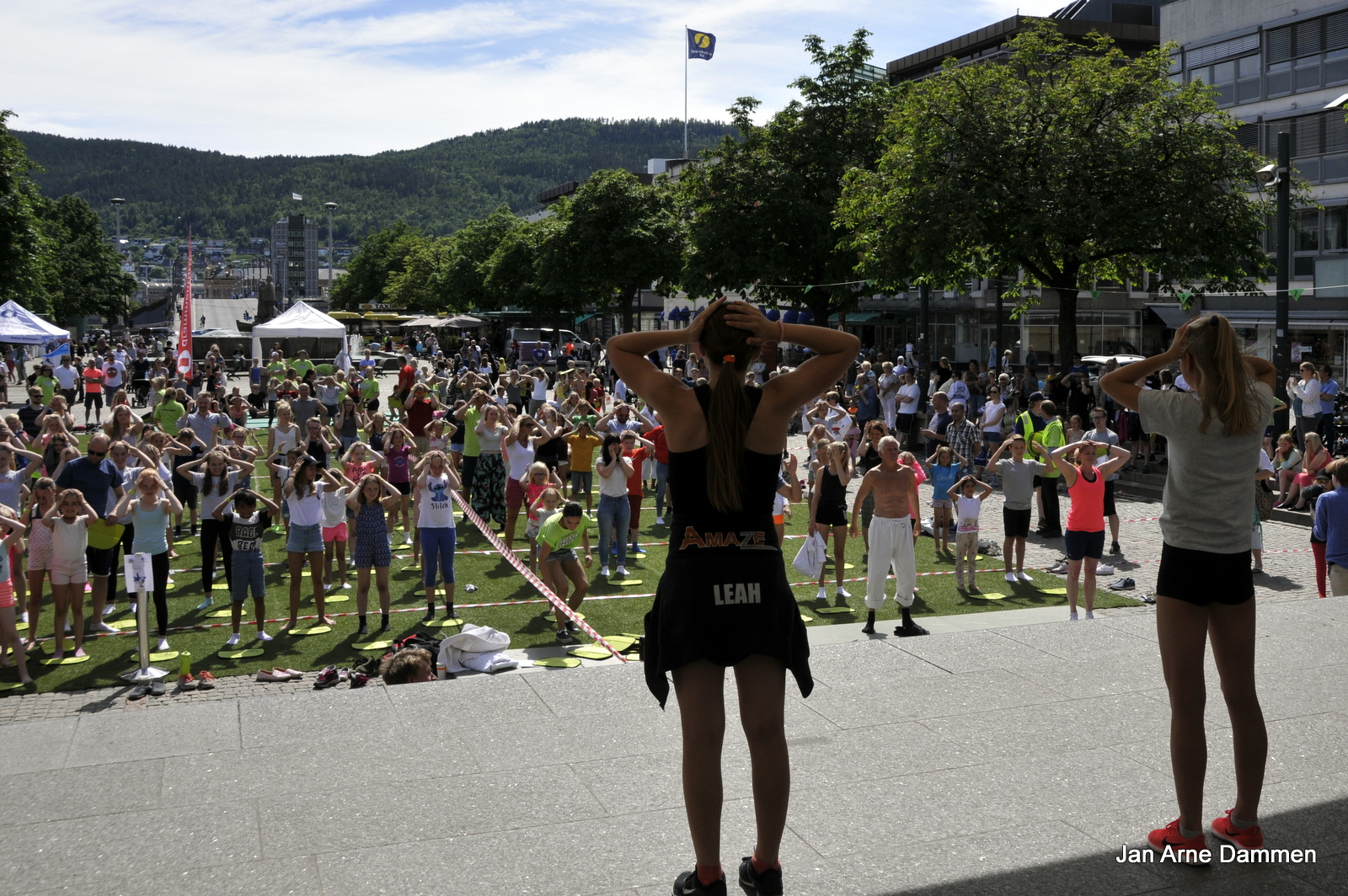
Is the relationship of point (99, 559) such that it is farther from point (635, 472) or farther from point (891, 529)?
point (891, 529)

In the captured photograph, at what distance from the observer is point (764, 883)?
133 inches

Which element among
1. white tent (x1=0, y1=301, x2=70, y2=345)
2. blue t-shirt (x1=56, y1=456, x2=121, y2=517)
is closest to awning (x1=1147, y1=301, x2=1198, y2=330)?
white tent (x1=0, y1=301, x2=70, y2=345)

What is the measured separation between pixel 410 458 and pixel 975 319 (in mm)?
35155

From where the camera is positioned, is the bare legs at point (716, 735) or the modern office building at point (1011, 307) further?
the modern office building at point (1011, 307)

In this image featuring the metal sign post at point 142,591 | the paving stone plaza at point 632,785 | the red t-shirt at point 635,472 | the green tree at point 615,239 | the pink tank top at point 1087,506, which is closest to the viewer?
the paving stone plaza at point 632,785

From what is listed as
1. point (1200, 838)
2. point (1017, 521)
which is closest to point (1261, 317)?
point (1017, 521)

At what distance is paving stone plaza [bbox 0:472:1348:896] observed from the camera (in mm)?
3760

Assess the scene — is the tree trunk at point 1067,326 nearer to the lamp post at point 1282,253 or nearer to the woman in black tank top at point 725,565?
the lamp post at point 1282,253

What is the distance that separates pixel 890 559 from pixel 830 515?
1.90 meters

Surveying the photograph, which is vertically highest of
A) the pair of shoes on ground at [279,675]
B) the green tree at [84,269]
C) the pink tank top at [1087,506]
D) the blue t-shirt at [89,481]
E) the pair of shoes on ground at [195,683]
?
the green tree at [84,269]

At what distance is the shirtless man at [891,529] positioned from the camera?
10055mm

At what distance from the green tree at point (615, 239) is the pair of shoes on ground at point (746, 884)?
168 feet

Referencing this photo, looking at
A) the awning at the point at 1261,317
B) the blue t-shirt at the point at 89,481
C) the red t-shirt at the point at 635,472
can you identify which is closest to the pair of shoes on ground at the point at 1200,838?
the blue t-shirt at the point at 89,481

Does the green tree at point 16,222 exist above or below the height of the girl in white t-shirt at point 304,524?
above
